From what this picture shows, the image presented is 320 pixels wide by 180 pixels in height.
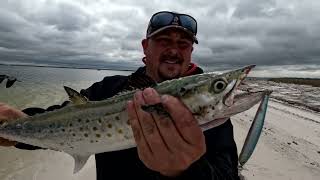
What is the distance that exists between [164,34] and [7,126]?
216 cm

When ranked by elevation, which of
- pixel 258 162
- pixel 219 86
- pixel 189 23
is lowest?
pixel 258 162

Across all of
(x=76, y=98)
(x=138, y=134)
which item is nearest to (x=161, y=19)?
(x=76, y=98)

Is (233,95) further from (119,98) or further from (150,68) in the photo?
(150,68)

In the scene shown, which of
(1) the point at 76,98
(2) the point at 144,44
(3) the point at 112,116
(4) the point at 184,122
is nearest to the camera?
(4) the point at 184,122

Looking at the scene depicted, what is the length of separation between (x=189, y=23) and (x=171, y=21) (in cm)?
24

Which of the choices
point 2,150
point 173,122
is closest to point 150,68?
point 173,122

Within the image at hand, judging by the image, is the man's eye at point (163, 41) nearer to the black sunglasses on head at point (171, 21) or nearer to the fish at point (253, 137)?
the black sunglasses on head at point (171, 21)

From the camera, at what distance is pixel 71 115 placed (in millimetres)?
3389

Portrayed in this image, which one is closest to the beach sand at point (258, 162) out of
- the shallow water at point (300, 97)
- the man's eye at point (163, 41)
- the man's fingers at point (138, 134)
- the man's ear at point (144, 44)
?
the shallow water at point (300, 97)

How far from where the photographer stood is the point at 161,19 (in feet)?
15.0

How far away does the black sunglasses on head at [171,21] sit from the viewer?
14.6 feet

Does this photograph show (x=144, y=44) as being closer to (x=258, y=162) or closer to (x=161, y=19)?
(x=161, y=19)

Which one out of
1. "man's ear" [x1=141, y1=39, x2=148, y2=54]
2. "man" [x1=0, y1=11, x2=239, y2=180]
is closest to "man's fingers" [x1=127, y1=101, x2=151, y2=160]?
"man" [x1=0, y1=11, x2=239, y2=180]

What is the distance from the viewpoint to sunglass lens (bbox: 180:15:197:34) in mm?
4452
